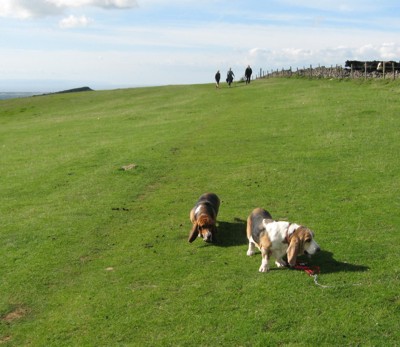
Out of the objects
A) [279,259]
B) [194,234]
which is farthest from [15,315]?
[279,259]

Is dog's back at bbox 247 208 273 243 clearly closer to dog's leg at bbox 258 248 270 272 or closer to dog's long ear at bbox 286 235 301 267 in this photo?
dog's leg at bbox 258 248 270 272

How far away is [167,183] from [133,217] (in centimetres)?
376

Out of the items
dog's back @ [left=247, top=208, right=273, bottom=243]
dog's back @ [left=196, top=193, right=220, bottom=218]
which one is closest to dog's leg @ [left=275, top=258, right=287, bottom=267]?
dog's back @ [left=247, top=208, right=273, bottom=243]

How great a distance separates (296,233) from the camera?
989 centimetres

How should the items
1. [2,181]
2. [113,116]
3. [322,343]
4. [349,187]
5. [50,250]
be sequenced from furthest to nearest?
[113,116]
[2,181]
[349,187]
[50,250]
[322,343]

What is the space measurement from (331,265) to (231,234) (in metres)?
3.16

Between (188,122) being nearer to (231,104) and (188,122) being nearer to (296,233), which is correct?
(231,104)

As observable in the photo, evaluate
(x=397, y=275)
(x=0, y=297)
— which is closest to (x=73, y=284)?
(x=0, y=297)

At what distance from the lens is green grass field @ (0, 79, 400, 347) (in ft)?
28.3

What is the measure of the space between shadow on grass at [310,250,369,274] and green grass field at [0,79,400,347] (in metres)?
0.04

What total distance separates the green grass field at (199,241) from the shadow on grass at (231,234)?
53 mm

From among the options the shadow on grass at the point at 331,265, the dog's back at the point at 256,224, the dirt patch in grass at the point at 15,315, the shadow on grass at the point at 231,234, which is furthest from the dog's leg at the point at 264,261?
the dirt patch in grass at the point at 15,315

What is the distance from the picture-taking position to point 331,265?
407 inches

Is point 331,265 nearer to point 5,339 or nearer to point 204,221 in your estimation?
point 204,221
